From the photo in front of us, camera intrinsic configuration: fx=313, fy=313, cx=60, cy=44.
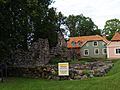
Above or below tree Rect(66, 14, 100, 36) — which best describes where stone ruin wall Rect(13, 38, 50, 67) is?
below

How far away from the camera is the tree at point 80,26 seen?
110 metres

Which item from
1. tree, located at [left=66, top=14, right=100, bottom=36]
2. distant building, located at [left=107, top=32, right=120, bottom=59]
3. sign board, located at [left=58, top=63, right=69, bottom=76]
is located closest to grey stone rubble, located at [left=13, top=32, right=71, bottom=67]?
sign board, located at [left=58, top=63, right=69, bottom=76]

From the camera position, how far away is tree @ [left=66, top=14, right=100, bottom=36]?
361 ft

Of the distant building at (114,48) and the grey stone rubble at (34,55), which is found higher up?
the distant building at (114,48)

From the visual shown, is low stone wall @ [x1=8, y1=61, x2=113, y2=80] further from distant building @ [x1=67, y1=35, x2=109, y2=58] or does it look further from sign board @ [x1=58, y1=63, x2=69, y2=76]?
distant building @ [x1=67, y1=35, x2=109, y2=58]

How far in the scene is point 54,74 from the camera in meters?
26.8

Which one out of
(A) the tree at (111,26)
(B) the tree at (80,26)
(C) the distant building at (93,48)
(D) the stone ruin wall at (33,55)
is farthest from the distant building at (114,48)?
(A) the tree at (111,26)

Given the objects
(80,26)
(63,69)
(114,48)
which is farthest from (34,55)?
(80,26)

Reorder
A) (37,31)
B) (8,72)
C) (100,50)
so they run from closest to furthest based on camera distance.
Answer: (8,72) < (37,31) < (100,50)

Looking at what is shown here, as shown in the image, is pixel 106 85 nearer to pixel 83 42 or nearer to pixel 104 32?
pixel 83 42

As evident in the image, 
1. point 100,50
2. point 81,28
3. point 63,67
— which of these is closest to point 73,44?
point 100,50

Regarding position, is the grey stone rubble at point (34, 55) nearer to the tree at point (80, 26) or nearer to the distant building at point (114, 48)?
the distant building at point (114, 48)

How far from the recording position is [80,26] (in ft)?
370

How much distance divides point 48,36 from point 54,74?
22.5 metres
